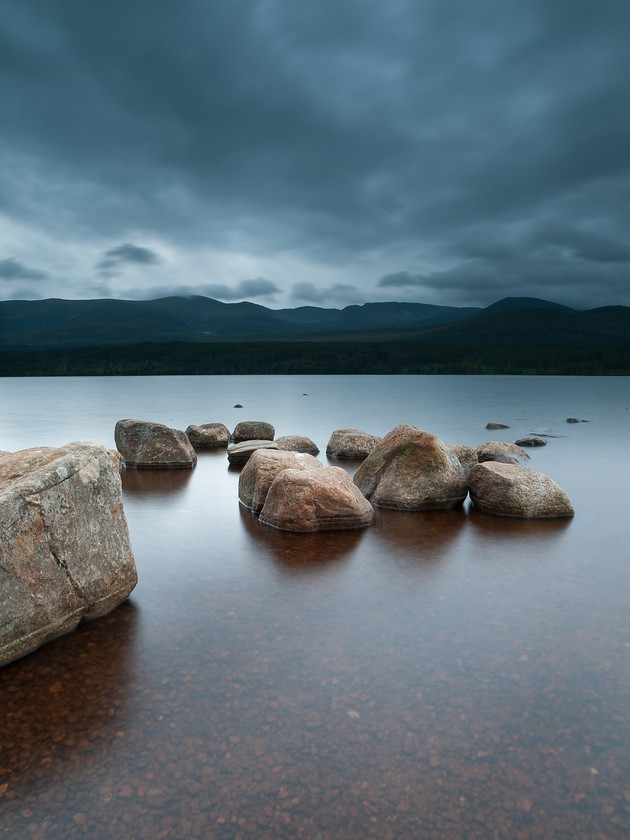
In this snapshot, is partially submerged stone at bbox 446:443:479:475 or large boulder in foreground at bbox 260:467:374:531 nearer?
large boulder in foreground at bbox 260:467:374:531

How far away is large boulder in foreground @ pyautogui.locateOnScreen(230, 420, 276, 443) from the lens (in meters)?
23.5

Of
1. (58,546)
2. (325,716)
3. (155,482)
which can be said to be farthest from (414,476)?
(58,546)

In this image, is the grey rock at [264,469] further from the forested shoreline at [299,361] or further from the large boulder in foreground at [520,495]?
the forested shoreline at [299,361]

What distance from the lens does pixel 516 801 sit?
4.08 meters

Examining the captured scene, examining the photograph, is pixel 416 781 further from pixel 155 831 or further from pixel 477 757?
pixel 155 831

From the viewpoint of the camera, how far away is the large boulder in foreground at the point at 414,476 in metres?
12.5

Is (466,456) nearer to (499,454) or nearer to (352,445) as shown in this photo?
(499,454)

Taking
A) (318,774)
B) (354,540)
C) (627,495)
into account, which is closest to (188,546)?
(354,540)

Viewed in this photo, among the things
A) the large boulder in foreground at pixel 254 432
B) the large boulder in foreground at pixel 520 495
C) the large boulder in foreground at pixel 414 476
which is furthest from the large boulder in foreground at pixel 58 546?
the large boulder in foreground at pixel 254 432

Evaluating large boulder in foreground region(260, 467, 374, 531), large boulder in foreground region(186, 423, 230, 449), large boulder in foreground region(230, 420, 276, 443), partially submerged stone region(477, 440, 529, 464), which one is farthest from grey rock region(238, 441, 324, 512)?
large boulder in foreground region(230, 420, 276, 443)

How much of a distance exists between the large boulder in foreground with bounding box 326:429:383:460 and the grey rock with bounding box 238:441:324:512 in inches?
297

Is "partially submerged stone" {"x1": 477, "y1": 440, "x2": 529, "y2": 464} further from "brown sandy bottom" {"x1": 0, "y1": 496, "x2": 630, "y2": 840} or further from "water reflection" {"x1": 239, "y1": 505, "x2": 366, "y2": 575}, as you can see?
"brown sandy bottom" {"x1": 0, "y1": 496, "x2": 630, "y2": 840}

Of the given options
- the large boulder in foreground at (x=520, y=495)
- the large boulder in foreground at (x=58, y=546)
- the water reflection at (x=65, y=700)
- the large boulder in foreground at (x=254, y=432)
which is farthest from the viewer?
the large boulder in foreground at (x=254, y=432)

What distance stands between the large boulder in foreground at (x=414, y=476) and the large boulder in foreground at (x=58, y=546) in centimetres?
659
